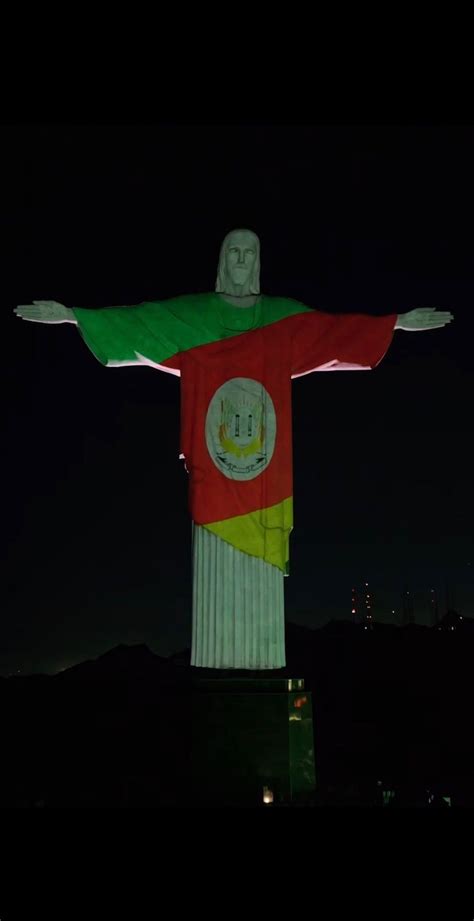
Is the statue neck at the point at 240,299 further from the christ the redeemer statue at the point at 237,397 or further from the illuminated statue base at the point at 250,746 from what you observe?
the illuminated statue base at the point at 250,746

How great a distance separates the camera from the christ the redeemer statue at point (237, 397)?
4.85 metres

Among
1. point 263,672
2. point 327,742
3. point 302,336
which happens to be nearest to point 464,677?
point 327,742

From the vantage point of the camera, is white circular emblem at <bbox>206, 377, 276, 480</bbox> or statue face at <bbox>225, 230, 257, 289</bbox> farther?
statue face at <bbox>225, 230, 257, 289</bbox>

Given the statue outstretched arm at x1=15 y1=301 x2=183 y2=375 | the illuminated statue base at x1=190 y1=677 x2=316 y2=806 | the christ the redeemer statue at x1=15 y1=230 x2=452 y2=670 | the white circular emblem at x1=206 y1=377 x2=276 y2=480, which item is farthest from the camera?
the statue outstretched arm at x1=15 y1=301 x2=183 y2=375

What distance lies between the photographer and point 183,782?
16.3ft

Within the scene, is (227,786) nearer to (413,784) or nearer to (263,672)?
(263,672)

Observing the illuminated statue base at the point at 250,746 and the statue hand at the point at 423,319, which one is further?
the statue hand at the point at 423,319

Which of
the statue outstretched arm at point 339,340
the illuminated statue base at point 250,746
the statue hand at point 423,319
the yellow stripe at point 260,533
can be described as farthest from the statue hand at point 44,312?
the illuminated statue base at point 250,746

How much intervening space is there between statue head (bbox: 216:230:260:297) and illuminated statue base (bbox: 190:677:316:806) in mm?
2290

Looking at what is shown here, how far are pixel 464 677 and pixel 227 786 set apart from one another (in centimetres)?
299

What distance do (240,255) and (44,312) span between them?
1.19 metres

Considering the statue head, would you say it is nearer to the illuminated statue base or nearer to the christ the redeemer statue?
the christ the redeemer statue

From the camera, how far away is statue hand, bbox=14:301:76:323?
507cm

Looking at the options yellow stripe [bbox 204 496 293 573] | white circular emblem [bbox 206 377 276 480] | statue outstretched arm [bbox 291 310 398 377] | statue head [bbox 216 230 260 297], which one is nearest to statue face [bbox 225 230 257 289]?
statue head [bbox 216 230 260 297]
